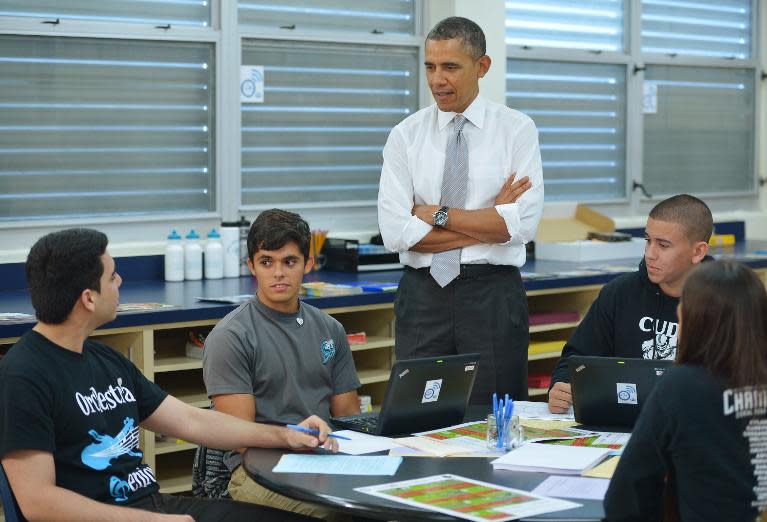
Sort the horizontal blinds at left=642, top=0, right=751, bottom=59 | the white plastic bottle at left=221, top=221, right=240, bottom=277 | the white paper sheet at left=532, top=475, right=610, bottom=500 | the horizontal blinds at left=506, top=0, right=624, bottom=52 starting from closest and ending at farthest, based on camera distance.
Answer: the white paper sheet at left=532, top=475, right=610, bottom=500 < the white plastic bottle at left=221, top=221, right=240, bottom=277 < the horizontal blinds at left=506, top=0, right=624, bottom=52 < the horizontal blinds at left=642, top=0, right=751, bottom=59

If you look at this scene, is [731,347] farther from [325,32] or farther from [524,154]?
[325,32]

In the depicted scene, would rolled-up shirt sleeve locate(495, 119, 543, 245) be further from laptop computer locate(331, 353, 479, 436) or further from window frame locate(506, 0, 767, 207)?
window frame locate(506, 0, 767, 207)

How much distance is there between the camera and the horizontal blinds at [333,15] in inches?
199

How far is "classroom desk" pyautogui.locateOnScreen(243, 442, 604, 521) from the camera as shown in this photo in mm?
2070

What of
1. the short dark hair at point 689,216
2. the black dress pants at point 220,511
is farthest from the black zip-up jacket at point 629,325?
the black dress pants at point 220,511

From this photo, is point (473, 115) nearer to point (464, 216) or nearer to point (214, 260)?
point (464, 216)

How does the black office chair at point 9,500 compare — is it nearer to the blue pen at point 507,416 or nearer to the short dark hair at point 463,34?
the blue pen at point 507,416

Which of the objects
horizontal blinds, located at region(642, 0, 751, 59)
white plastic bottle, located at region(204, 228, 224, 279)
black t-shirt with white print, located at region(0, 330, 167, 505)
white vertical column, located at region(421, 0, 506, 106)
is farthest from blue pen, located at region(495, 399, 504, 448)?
horizontal blinds, located at region(642, 0, 751, 59)

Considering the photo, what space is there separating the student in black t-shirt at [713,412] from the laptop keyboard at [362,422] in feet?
2.84

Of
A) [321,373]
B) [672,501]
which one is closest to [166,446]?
[321,373]

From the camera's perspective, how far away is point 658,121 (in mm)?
6570

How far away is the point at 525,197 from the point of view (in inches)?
142

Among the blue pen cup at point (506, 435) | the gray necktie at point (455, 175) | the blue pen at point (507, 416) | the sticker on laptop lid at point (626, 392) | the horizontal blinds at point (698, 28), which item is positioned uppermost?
the horizontal blinds at point (698, 28)

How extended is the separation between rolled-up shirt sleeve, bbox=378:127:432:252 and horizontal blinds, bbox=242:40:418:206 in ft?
4.84
